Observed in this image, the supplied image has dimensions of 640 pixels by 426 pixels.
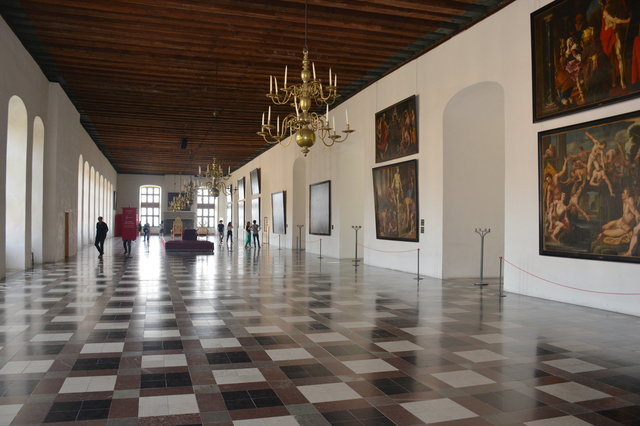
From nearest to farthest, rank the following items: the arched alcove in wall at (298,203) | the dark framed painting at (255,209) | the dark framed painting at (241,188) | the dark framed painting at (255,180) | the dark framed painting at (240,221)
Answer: the arched alcove in wall at (298,203)
the dark framed painting at (255,180)
the dark framed painting at (255,209)
the dark framed painting at (240,221)
the dark framed painting at (241,188)

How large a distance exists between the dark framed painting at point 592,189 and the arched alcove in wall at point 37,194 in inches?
540

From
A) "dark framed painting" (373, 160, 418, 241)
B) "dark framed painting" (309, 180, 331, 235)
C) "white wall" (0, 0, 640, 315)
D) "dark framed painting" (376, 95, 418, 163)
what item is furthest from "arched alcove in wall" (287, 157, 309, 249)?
"dark framed painting" (376, 95, 418, 163)

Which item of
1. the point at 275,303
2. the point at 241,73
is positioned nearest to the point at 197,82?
the point at 241,73

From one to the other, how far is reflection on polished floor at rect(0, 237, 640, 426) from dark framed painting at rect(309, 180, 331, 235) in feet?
33.6

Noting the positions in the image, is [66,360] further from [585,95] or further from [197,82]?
[197,82]

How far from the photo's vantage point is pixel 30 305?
8.21m

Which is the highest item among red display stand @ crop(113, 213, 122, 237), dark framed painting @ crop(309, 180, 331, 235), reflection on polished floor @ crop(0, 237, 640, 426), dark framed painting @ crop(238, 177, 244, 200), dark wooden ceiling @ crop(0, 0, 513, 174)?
dark wooden ceiling @ crop(0, 0, 513, 174)

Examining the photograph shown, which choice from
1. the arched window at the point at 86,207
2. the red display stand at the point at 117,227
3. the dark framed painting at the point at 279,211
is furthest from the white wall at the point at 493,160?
the red display stand at the point at 117,227

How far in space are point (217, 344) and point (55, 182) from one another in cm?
1305

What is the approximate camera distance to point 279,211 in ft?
91.0

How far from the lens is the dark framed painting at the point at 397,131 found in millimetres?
13742

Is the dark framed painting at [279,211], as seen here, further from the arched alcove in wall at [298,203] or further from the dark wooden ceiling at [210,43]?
the dark wooden ceiling at [210,43]

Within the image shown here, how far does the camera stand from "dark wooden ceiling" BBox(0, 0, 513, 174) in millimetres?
10586

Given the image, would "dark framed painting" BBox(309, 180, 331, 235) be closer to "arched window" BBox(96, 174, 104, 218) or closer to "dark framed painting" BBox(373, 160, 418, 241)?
"dark framed painting" BBox(373, 160, 418, 241)
